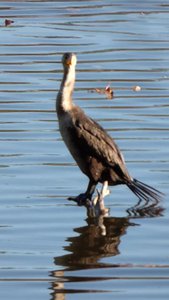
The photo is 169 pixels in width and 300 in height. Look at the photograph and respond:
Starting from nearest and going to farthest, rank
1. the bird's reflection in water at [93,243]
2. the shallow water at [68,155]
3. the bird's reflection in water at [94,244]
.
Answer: the shallow water at [68,155], the bird's reflection in water at [94,244], the bird's reflection in water at [93,243]

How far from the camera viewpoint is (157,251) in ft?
33.2

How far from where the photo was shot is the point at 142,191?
11.6 m

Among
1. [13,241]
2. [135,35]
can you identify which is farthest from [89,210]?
[135,35]

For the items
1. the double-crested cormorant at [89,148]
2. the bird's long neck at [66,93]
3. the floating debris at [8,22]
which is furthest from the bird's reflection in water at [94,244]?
the floating debris at [8,22]

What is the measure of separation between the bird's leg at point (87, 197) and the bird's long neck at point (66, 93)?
696mm

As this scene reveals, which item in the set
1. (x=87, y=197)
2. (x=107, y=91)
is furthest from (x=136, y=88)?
(x=87, y=197)

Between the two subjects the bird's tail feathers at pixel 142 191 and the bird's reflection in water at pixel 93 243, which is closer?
the bird's reflection in water at pixel 93 243

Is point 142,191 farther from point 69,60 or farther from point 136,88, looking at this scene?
point 136,88

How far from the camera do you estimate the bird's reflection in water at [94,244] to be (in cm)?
978

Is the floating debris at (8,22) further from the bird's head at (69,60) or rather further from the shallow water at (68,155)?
the bird's head at (69,60)

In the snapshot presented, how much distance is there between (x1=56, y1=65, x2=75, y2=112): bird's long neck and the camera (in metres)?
11.5

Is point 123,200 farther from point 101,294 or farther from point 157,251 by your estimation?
point 101,294

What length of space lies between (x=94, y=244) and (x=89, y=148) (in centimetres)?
113

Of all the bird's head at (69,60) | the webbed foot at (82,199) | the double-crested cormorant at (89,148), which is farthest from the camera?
the bird's head at (69,60)
